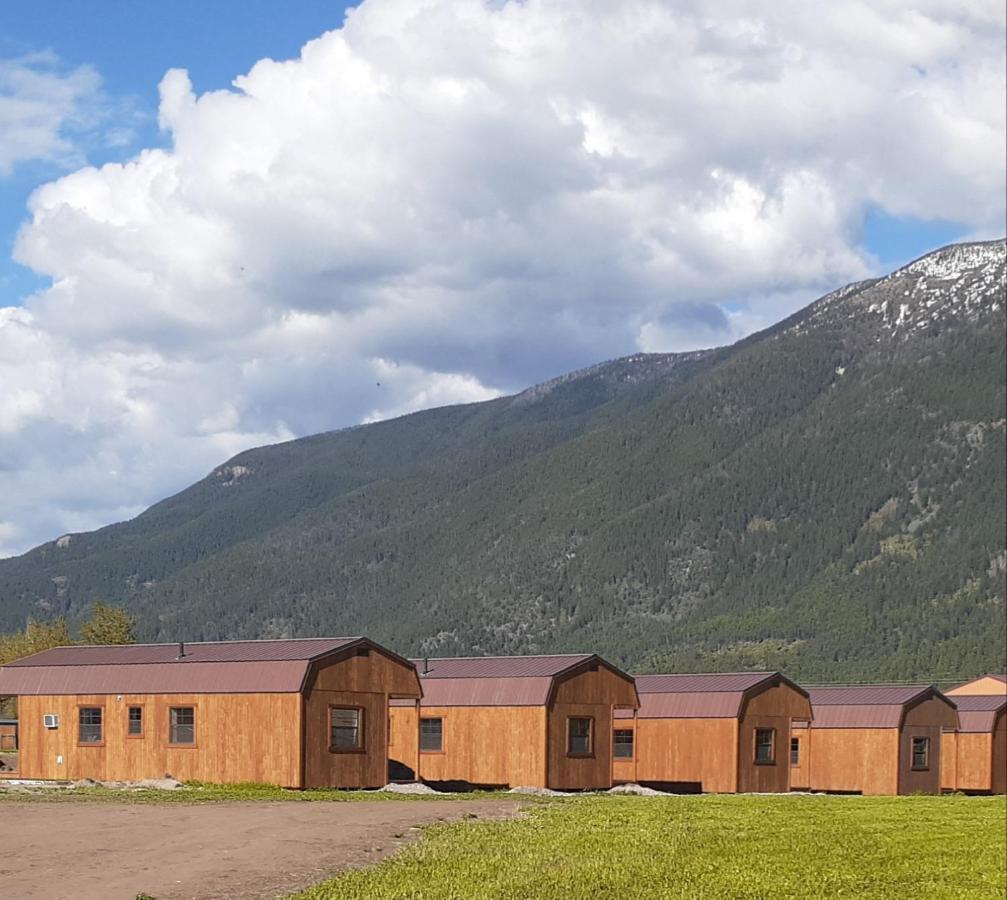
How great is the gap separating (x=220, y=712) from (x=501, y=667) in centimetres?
1342

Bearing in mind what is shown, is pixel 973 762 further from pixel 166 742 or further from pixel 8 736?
pixel 8 736

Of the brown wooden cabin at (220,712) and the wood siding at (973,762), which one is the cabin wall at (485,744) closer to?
the brown wooden cabin at (220,712)

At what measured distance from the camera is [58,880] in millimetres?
23859

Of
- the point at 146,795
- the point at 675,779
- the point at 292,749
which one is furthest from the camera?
the point at 675,779

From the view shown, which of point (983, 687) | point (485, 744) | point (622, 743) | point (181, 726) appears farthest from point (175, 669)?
point (983, 687)

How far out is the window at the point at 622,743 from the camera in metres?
63.2

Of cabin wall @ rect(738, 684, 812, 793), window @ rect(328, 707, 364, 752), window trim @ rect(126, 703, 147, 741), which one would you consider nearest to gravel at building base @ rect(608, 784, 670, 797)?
cabin wall @ rect(738, 684, 812, 793)

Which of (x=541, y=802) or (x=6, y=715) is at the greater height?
(x=541, y=802)

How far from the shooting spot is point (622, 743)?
208 ft

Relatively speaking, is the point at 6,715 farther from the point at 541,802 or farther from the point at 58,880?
the point at 58,880

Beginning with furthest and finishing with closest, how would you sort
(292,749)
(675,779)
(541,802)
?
(675,779) < (292,749) < (541,802)

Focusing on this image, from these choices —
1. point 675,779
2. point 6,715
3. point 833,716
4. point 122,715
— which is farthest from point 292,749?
point 6,715

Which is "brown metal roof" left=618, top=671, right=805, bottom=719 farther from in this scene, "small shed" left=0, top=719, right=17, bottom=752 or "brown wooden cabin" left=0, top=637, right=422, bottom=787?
"small shed" left=0, top=719, right=17, bottom=752

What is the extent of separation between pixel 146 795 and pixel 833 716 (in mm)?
37799
